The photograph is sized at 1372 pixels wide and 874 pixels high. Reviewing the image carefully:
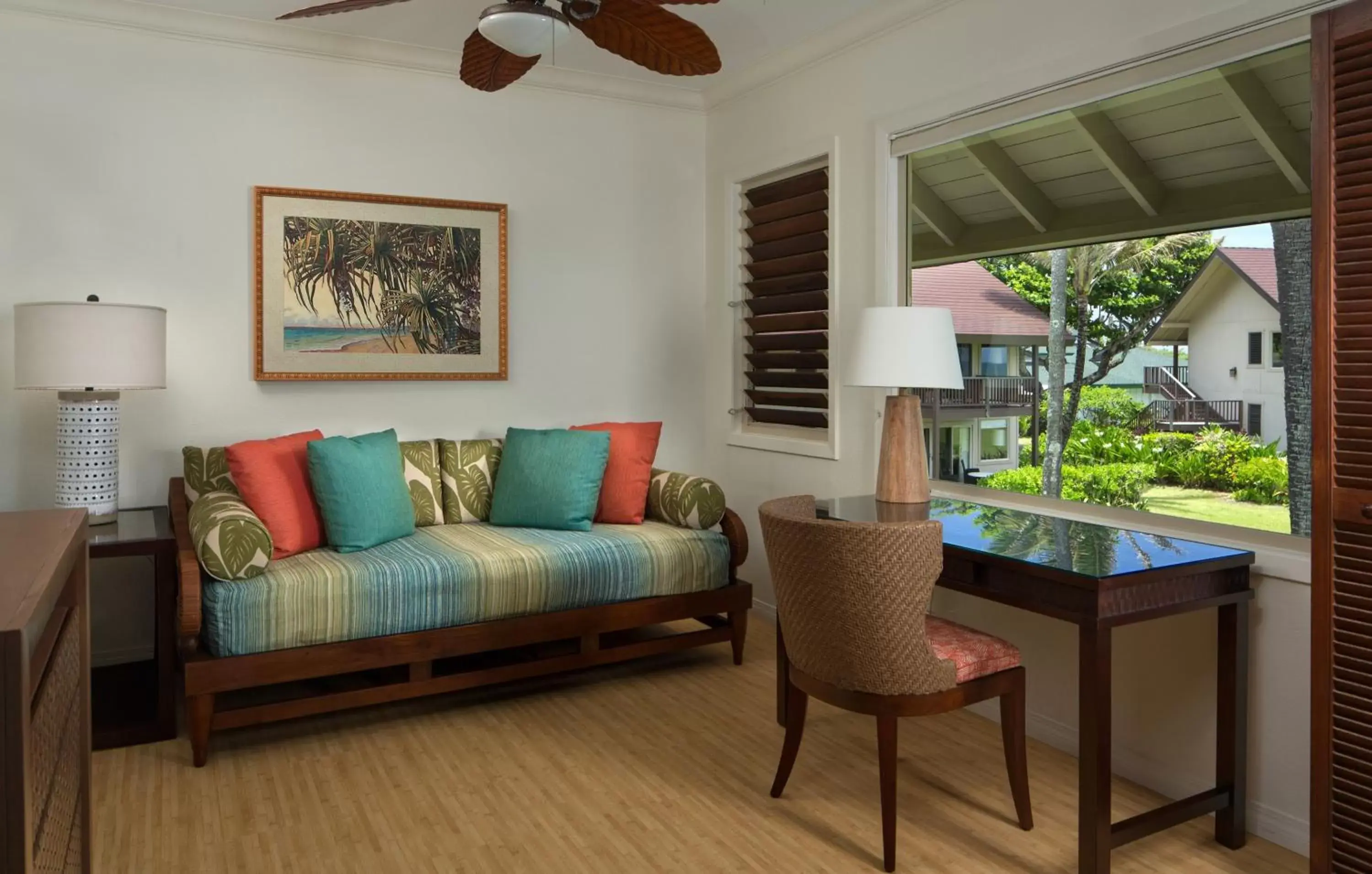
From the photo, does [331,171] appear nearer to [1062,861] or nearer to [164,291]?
[164,291]

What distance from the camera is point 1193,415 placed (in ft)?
9.41

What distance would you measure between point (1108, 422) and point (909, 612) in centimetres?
121

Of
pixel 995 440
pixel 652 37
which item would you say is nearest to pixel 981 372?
pixel 995 440

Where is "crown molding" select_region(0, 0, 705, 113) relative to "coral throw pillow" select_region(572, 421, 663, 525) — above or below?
above

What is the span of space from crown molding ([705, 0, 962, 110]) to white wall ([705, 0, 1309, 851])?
0.02 meters

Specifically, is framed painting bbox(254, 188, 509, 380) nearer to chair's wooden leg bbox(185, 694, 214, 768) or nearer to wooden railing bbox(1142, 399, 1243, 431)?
chair's wooden leg bbox(185, 694, 214, 768)

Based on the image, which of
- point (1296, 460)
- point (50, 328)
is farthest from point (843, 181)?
point (50, 328)

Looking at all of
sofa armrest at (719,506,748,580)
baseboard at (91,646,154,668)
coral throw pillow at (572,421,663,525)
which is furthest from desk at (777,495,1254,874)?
baseboard at (91,646,154,668)

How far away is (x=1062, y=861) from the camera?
2424 mm

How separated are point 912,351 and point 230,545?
2175 millimetres

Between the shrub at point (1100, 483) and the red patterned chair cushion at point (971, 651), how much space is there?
2.37ft

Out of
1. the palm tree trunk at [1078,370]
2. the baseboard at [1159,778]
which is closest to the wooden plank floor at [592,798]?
the baseboard at [1159,778]

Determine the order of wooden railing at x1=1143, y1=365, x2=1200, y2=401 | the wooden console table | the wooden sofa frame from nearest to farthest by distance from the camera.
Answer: the wooden console table → wooden railing at x1=1143, y1=365, x2=1200, y2=401 → the wooden sofa frame

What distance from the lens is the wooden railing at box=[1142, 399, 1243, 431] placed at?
2.75m
